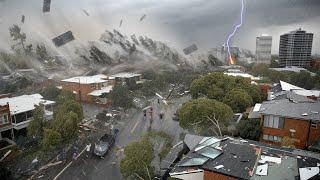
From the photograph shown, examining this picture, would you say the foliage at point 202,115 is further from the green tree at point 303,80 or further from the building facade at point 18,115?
the green tree at point 303,80

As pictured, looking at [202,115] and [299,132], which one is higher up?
[202,115]

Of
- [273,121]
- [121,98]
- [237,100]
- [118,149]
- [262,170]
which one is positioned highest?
[237,100]

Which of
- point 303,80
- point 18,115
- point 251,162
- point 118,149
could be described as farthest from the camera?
point 303,80

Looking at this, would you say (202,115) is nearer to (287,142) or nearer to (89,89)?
(287,142)

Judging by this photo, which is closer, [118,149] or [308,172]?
[308,172]

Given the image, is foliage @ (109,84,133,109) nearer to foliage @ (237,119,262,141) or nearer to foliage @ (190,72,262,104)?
foliage @ (190,72,262,104)

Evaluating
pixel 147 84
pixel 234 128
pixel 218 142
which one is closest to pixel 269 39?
pixel 147 84

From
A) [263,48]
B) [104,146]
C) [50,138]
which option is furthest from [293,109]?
[263,48]

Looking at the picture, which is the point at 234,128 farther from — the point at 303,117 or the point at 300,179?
the point at 300,179

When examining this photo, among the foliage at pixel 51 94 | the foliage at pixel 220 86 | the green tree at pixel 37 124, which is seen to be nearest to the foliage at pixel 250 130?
the foliage at pixel 220 86
